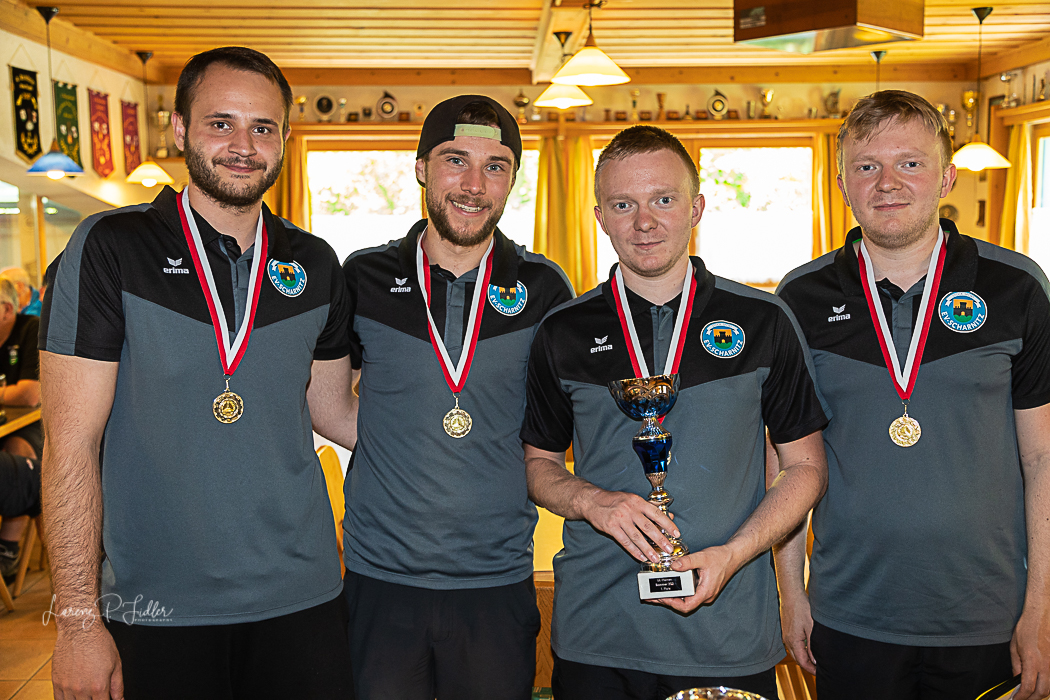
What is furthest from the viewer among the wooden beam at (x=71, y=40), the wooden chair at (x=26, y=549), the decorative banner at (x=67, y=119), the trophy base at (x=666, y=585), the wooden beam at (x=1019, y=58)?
the wooden beam at (x=1019, y=58)

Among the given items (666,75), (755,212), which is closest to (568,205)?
(666,75)

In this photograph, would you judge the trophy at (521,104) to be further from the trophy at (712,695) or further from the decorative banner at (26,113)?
the trophy at (712,695)

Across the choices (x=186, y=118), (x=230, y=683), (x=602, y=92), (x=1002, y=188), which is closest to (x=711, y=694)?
(x=230, y=683)

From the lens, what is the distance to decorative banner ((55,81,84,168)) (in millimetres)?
7812

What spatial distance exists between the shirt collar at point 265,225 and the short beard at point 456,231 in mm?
382

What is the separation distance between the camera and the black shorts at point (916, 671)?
1.97 metres

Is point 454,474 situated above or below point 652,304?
below

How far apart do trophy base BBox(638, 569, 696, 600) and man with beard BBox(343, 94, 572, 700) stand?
545 mm

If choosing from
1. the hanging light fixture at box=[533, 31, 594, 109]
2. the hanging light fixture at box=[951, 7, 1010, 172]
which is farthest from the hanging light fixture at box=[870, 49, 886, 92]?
the hanging light fixture at box=[533, 31, 594, 109]

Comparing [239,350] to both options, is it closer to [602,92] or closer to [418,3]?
[418,3]

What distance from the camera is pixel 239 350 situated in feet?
6.32

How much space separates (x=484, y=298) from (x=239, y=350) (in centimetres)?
64

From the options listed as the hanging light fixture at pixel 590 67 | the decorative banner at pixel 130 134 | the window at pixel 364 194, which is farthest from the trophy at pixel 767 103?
the decorative banner at pixel 130 134

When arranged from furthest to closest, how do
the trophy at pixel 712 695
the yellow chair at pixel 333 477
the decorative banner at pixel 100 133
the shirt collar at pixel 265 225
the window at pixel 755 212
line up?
the window at pixel 755 212, the decorative banner at pixel 100 133, the yellow chair at pixel 333 477, the shirt collar at pixel 265 225, the trophy at pixel 712 695
